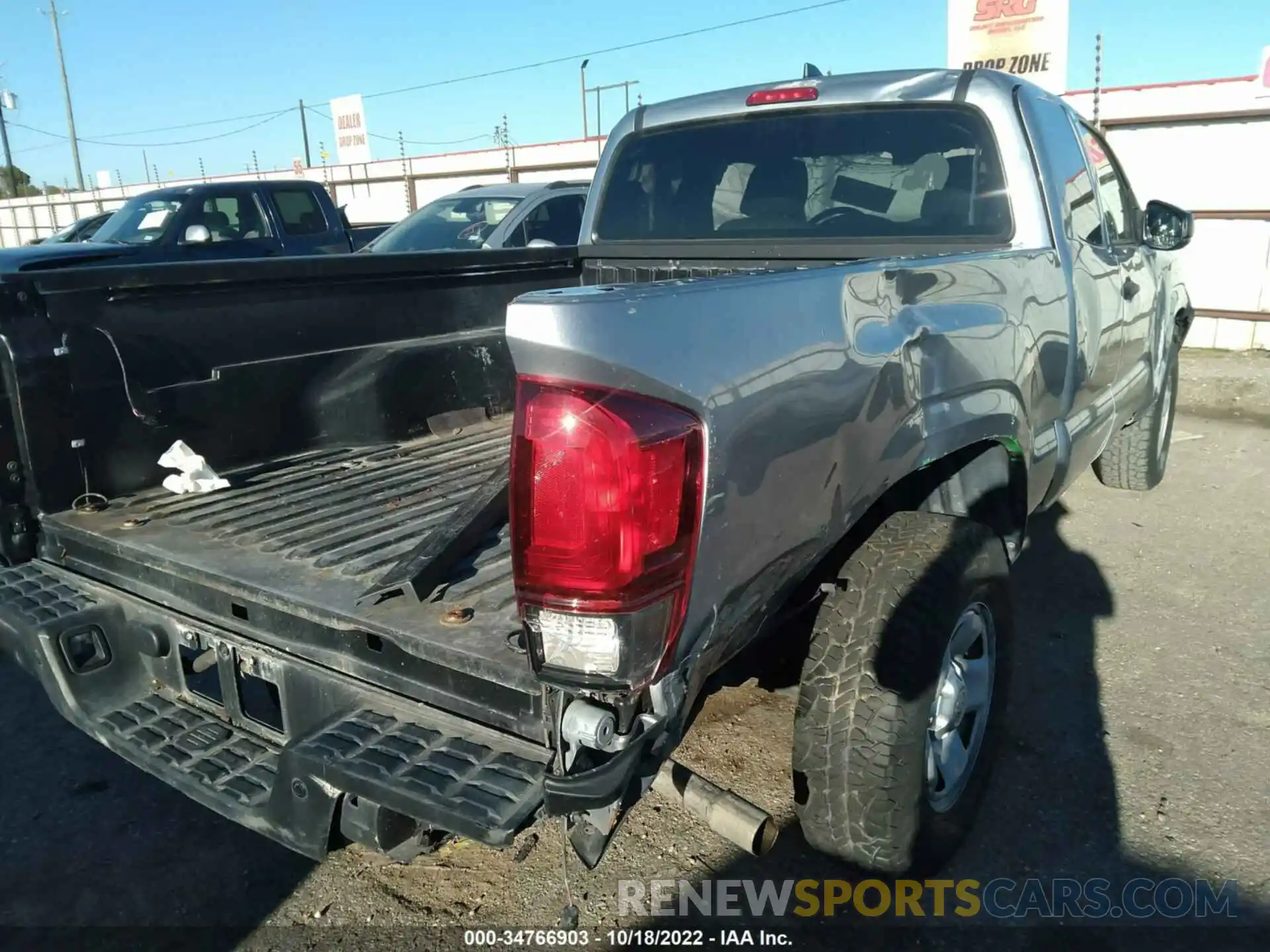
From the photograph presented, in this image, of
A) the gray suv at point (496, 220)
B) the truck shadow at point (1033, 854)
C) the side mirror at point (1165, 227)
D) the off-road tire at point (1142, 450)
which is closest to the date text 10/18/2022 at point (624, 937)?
the truck shadow at point (1033, 854)

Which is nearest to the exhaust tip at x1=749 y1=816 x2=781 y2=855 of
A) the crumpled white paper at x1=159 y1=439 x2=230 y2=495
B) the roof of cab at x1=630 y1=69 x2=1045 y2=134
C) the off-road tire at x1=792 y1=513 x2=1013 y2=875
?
the off-road tire at x1=792 y1=513 x2=1013 y2=875

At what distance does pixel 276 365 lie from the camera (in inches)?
126

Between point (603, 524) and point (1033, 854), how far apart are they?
1848 mm

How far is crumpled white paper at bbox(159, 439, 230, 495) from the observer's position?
9.63ft

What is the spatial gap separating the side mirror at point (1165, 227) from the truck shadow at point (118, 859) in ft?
13.7

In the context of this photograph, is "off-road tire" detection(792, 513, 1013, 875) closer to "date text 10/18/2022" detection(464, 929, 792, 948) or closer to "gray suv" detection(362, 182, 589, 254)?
"date text 10/18/2022" detection(464, 929, 792, 948)

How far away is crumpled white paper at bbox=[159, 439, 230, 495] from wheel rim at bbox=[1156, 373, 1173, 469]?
16.2 ft

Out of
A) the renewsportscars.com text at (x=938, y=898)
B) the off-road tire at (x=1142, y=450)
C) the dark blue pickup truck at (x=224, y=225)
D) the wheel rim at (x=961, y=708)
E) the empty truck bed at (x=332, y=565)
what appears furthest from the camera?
the dark blue pickup truck at (x=224, y=225)

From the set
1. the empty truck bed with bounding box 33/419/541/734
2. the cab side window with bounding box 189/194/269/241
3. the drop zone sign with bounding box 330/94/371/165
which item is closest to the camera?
the empty truck bed with bounding box 33/419/541/734

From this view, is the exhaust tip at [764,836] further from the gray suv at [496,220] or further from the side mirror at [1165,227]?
the gray suv at [496,220]

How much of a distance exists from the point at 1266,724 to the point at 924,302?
2135mm

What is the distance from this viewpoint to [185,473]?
116 inches

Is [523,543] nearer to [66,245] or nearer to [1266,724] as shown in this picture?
[1266,724]

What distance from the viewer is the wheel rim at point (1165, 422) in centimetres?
559
